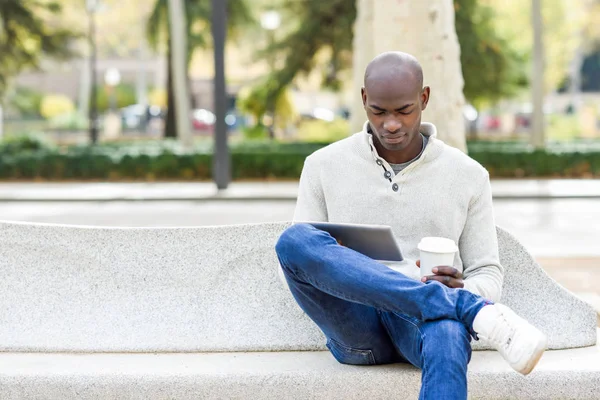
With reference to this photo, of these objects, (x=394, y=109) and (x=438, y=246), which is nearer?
(x=438, y=246)

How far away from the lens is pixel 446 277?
307 centimetres

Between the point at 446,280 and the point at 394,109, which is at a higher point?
the point at 394,109

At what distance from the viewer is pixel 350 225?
3150 millimetres

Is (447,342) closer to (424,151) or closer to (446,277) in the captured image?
(446,277)

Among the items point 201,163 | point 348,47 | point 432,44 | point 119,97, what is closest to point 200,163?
point 201,163

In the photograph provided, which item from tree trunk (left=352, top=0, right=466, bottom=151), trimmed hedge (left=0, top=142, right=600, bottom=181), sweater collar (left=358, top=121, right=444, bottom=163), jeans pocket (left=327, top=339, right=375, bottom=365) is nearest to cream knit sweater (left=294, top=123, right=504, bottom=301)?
sweater collar (left=358, top=121, right=444, bottom=163)

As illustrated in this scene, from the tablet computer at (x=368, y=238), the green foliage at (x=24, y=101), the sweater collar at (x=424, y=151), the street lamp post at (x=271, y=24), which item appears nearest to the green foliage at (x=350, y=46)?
the street lamp post at (x=271, y=24)

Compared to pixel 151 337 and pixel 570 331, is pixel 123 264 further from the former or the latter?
pixel 570 331

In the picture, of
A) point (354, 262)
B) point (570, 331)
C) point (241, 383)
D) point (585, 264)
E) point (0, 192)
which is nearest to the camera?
point (354, 262)

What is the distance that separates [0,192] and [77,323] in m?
15.6

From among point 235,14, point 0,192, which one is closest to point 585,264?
point 0,192

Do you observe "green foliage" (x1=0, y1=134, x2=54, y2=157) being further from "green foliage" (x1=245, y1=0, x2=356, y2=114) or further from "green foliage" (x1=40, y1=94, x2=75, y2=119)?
"green foliage" (x1=40, y1=94, x2=75, y2=119)

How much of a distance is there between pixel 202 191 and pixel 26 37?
9.46 meters

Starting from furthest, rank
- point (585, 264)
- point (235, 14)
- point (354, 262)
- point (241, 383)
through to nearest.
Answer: point (235, 14)
point (585, 264)
point (241, 383)
point (354, 262)
